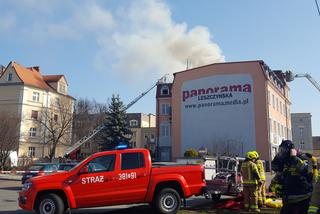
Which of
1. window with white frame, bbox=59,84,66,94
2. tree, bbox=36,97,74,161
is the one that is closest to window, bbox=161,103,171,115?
tree, bbox=36,97,74,161

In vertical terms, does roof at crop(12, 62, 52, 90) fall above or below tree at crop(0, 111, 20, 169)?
above

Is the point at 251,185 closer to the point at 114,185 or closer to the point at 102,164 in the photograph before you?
the point at 114,185

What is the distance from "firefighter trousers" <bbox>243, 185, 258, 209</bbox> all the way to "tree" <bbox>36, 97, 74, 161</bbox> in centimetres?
4755

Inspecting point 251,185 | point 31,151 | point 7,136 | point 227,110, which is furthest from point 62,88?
point 251,185

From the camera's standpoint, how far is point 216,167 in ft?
50.8

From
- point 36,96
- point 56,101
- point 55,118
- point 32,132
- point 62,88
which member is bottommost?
point 32,132

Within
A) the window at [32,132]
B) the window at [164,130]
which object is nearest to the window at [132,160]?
the window at [164,130]

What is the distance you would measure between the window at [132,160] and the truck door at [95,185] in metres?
0.36

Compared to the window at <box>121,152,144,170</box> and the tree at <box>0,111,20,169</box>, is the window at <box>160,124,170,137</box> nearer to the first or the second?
the tree at <box>0,111,20,169</box>

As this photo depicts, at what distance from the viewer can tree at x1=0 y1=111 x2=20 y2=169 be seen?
42500mm

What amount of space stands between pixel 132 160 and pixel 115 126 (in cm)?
3741

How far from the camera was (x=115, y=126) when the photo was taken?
48344 mm

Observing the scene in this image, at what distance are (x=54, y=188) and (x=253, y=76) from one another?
3456 centimetres

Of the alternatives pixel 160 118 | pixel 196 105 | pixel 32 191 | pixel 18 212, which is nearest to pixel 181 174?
pixel 32 191
